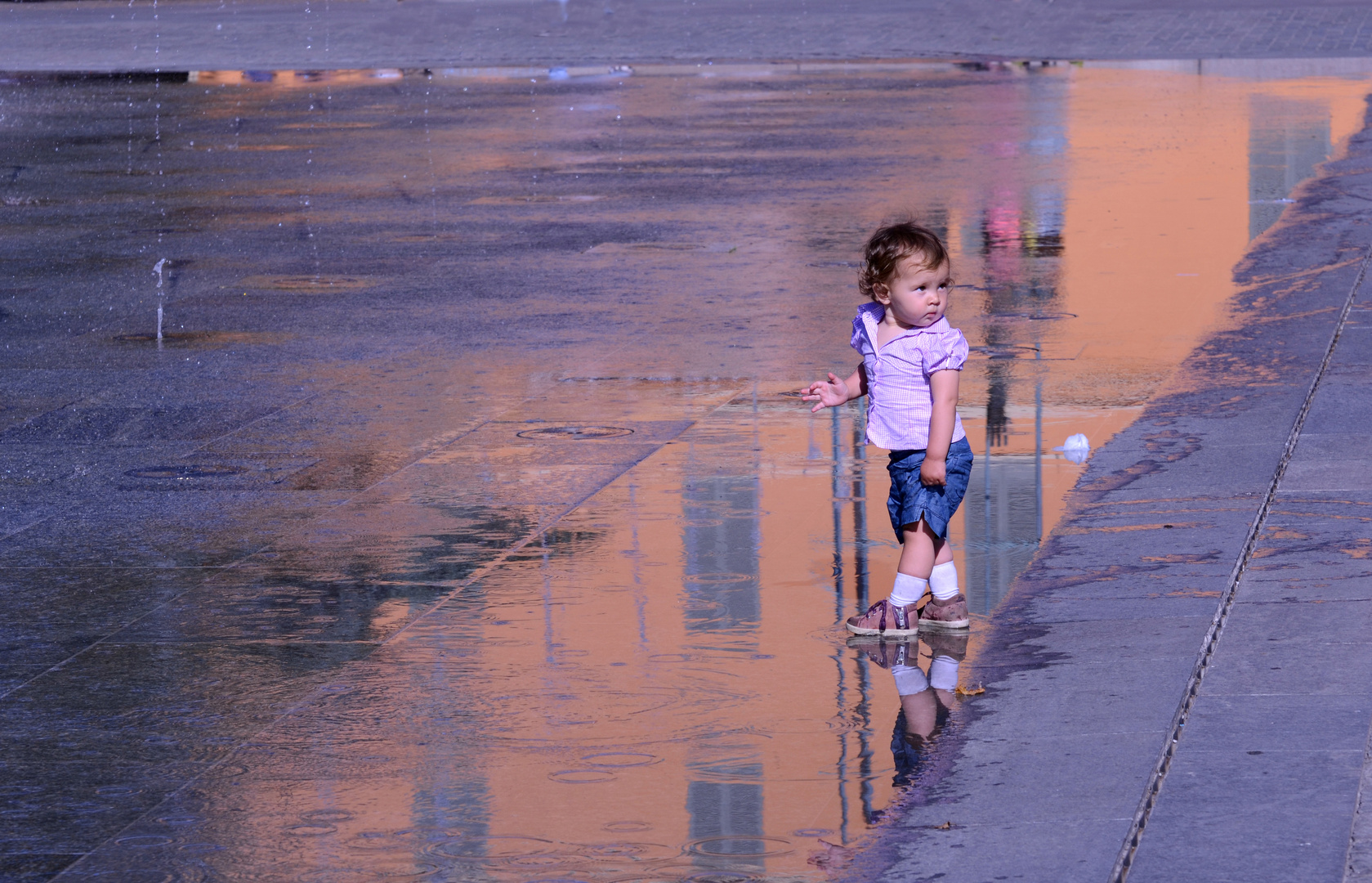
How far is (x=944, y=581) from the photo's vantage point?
6.04 meters

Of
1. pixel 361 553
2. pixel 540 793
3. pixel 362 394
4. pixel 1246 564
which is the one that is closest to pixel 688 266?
pixel 362 394

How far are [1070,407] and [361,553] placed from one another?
3.42 m

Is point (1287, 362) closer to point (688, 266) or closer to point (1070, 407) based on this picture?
point (1070, 407)

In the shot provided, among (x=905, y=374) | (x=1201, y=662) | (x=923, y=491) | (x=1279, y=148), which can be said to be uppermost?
(x=1279, y=148)

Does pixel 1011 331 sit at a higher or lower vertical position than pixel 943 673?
higher

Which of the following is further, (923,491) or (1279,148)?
(1279,148)

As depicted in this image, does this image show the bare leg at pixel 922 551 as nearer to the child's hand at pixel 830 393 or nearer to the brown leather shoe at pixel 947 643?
the brown leather shoe at pixel 947 643

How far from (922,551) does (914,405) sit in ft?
1.41

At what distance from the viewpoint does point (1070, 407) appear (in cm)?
895

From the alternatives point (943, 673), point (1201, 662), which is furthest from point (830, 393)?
point (1201, 662)

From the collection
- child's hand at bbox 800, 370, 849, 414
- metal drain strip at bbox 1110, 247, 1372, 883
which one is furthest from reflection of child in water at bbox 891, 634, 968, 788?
child's hand at bbox 800, 370, 849, 414

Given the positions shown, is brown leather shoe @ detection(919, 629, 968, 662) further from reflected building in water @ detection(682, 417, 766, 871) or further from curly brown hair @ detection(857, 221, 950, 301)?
curly brown hair @ detection(857, 221, 950, 301)

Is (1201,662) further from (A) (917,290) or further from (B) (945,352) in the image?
(A) (917,290)

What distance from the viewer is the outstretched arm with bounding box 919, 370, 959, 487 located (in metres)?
5.96
